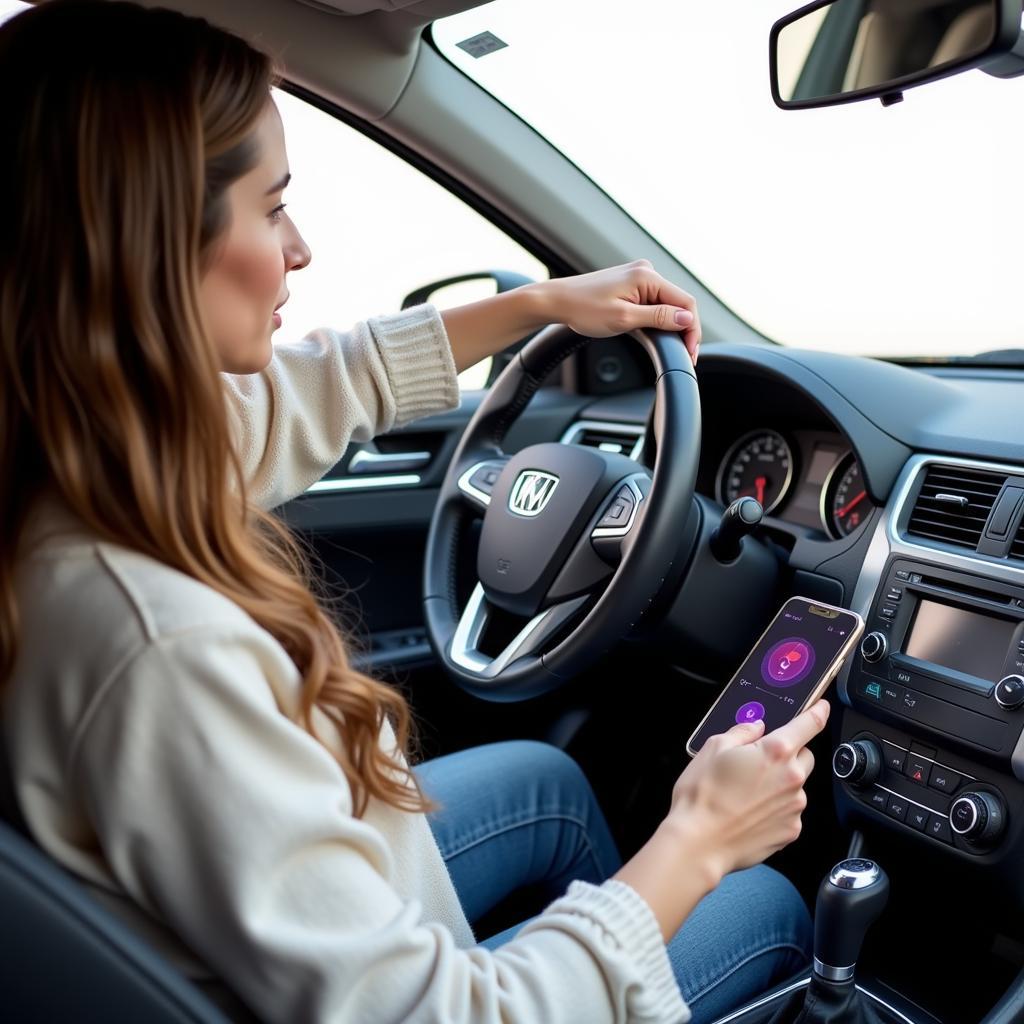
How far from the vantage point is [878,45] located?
50.1 inches

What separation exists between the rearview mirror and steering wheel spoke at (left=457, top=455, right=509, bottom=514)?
24.0 inches

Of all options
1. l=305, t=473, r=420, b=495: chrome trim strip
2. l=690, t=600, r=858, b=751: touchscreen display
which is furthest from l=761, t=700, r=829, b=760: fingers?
Answer: l=305, t=473, r=420, b=495: chrome trim strip

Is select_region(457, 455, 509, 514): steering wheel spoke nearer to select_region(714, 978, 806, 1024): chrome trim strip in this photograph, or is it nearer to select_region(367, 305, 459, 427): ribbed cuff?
select_region(367, 305, 459, 427): ribbed cuff

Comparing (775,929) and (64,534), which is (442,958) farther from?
(775,929)

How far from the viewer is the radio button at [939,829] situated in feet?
3.80

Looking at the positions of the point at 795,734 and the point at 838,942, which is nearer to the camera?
the point at 795,734

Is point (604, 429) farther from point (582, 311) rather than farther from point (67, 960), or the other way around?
point (67, 960)

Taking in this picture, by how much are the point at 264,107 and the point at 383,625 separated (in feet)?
4.97

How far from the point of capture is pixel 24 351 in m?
0.64

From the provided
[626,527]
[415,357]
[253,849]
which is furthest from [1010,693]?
[253,849]

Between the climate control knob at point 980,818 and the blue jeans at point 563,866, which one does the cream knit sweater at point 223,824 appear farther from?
the climate control knob at point 980,818

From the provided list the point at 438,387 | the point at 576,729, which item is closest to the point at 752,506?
the point at 438,387

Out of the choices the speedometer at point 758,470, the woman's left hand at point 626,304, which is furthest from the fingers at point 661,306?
the speedometer at point 758,470

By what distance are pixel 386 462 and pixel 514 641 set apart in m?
0.90
